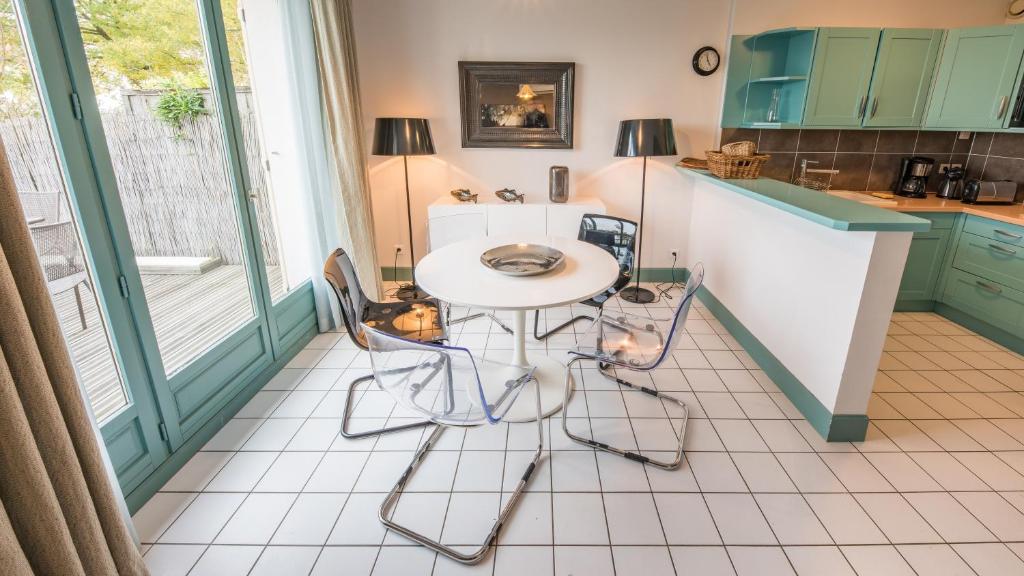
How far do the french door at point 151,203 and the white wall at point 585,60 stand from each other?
139 centimetres

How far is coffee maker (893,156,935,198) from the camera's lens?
374 cm

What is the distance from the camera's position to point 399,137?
358 centimetres

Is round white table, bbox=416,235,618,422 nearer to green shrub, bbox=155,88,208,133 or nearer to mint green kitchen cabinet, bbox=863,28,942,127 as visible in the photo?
green shrub, bbox=155,88,208,133

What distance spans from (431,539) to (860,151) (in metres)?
4.39

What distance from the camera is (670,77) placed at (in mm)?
3904

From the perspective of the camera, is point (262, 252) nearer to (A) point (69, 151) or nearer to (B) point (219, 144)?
(B) point (219, 144)

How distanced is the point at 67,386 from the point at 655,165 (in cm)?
404

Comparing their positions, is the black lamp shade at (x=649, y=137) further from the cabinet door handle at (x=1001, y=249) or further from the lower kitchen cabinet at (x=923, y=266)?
the cabinet door handle at (x=1001, y=249)

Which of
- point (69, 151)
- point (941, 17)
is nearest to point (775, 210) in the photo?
point (941, 17)

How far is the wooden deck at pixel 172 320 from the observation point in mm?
1733

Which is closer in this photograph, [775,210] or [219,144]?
[219,144]

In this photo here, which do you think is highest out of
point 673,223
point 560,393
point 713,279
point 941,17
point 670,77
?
point 941,17

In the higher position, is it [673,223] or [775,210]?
[775,210]

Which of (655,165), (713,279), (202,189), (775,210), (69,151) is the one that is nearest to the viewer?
(69,151)
